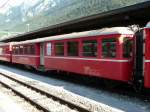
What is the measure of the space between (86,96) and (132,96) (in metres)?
1.82

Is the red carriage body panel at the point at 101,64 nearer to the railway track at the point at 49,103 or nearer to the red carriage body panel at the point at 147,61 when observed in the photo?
the red carriage body panel at the point at 147,61

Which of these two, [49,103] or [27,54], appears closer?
[49,103]

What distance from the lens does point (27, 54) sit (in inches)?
1146

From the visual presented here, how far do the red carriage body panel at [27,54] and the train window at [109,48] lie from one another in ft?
38.6

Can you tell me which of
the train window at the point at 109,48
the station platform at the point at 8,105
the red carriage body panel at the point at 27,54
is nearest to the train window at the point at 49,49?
the red carriage body panel at the point at 27,54

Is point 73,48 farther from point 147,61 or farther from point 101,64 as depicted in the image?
point 147,61

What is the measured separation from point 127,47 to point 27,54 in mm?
15833

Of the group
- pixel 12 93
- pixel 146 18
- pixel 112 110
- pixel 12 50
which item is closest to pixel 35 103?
pixel 112 110

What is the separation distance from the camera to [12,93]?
15.9 m

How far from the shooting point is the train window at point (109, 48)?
14.7 m

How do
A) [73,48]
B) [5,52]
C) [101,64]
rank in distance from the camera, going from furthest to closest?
1. [5,52]
2. [73,48]
3. [101,64]

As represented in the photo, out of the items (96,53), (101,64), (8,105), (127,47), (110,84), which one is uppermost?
(127,47)

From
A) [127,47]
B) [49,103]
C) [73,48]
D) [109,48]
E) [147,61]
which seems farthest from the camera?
[73,48]

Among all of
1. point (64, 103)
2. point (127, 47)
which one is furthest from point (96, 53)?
point (64, 103)
